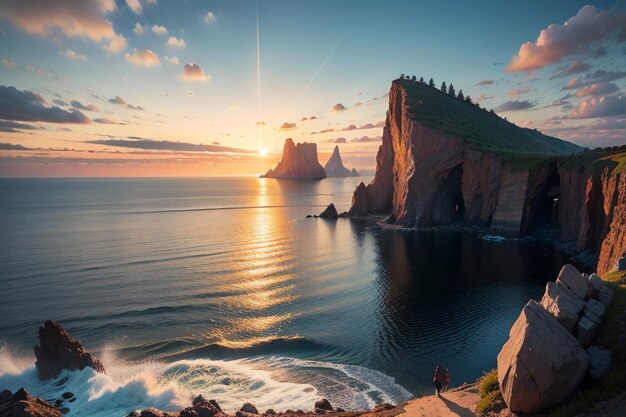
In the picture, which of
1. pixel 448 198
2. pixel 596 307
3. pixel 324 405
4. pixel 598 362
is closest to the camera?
pixel 598 362

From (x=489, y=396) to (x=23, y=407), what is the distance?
26.3 m

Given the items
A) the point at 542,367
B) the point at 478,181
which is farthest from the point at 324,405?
the point at 478,181

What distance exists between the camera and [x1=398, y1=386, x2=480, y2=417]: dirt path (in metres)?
17.9

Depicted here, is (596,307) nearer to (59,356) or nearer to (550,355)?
(550,355)

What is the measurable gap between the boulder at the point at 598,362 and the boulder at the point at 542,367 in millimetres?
284

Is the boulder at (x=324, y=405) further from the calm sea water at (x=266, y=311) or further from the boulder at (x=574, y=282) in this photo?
the boulder at (x=574, y=282)

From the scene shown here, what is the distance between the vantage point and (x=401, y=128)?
4508 inches

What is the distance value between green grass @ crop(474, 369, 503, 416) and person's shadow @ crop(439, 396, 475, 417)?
1.84ft

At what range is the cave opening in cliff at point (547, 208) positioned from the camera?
8547 centimetres

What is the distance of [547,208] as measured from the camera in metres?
97.3

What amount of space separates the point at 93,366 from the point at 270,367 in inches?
606

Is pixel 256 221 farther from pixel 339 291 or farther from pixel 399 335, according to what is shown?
pixel 399 335

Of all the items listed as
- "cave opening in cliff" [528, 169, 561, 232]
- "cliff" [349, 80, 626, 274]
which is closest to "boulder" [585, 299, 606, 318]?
"cliff" [349, 80, 626, 274]

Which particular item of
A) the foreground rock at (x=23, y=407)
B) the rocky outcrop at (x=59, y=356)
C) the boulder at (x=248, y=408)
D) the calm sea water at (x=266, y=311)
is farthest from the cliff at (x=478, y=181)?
the foreground rock at (x=23, y=407)
